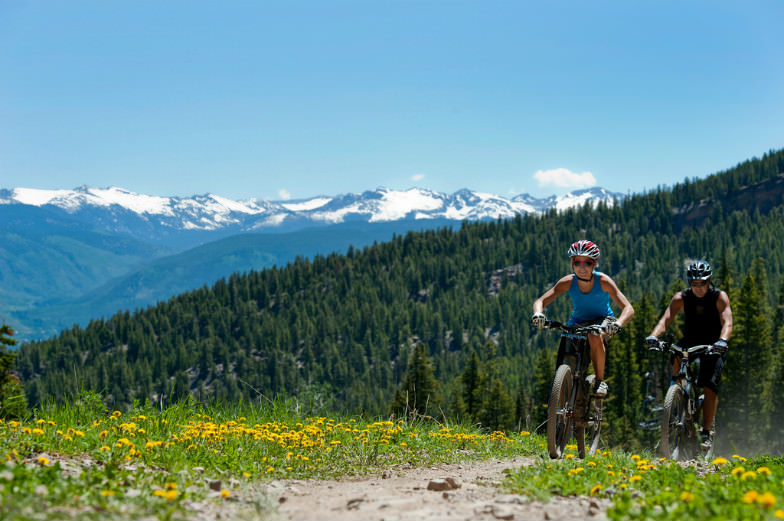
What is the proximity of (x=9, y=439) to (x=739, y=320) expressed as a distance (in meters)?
49.7

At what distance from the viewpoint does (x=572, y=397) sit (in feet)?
29.3

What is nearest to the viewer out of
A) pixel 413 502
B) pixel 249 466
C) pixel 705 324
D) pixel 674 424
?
pixel 413 502

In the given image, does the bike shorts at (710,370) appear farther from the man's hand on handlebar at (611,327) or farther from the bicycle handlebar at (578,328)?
the bicycle handlebar at (578,328)

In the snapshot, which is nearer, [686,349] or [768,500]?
[768,500]

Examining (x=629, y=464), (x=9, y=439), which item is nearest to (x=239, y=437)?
(x=9, y=439)

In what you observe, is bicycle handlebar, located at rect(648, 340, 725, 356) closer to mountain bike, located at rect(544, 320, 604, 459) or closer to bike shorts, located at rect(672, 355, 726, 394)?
bike shorts, located at rect(672, 355, 726, 394)

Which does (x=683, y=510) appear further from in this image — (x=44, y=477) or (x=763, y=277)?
(x=763, y=277)

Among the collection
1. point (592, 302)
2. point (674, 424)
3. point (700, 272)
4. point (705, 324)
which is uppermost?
point (700, 272)

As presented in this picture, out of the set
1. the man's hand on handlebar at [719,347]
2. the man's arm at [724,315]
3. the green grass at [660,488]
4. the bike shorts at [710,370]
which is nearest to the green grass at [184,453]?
the green grass at [660,488]

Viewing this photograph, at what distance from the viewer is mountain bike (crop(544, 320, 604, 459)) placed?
853cm

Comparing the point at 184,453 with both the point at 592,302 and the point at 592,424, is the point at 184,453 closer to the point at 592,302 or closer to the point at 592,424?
the point at 592,302

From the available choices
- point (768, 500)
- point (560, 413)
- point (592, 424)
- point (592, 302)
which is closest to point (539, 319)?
point (592, 302)

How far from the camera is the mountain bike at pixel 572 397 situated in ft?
28.0

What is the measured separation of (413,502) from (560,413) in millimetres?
3890
